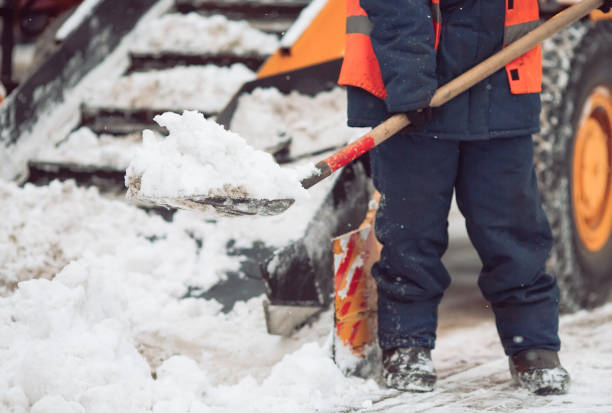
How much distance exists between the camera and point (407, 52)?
2055mm

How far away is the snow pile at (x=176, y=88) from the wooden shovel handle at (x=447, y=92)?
1.37 m

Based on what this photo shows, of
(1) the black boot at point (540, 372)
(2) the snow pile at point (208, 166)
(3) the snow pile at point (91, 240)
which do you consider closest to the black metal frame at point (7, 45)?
(3) the snow pile at point (91, 240)

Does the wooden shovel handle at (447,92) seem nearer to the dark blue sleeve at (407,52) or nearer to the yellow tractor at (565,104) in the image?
the dark blue sleeve at (407,52)

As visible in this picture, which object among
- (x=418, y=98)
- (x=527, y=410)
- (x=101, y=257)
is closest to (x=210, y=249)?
(x=101, y=257)

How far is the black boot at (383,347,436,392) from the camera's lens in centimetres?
222

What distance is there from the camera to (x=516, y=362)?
7.46ft

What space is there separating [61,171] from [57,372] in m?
1.62

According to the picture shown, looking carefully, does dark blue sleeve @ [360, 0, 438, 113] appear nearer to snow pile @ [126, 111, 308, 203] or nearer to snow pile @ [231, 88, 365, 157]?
snow pile @ [126, 111, 308, 203]

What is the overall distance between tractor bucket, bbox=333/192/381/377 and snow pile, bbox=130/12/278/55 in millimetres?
1497

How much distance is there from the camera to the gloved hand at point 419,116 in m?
2.11

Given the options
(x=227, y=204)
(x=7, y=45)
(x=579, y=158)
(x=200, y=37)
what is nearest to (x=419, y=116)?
(x=227, y=204)

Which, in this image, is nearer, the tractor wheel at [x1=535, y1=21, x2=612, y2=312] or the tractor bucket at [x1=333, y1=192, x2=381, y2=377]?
the tractor bucket at [x1=333, y1=192, x2=381, y2=377]

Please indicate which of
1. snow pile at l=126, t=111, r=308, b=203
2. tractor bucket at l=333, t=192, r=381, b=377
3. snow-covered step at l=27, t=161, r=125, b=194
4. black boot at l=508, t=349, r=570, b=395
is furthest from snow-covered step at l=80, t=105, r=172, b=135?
black boot at l=508, t=349, r=570, b=395

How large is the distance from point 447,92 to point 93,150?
72.6 inches
